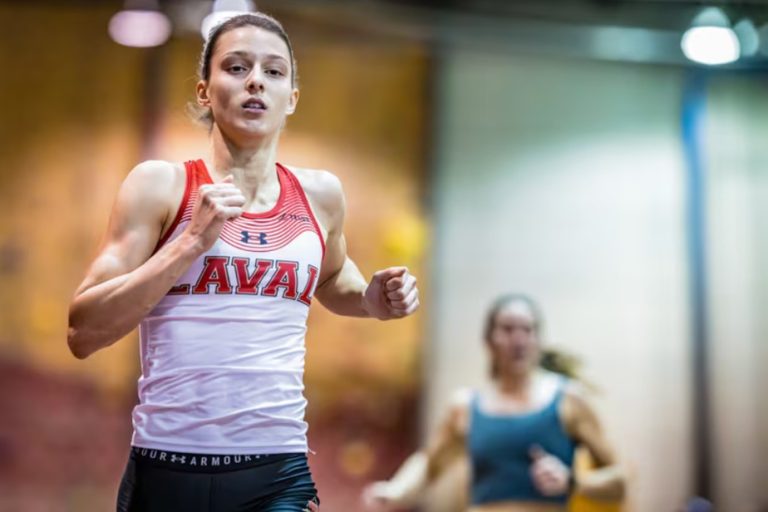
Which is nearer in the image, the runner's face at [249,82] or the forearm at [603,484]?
the runner's face at [249,82]

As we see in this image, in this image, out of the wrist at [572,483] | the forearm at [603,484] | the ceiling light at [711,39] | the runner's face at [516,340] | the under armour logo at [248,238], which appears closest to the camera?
the under armour logo at [248,238]

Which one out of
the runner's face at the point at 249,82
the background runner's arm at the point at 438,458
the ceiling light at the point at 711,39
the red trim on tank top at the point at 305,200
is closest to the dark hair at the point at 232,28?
the runner's face at the point at 249,82

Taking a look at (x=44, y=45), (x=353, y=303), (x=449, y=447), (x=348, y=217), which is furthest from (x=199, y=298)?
(x=44, y=45)

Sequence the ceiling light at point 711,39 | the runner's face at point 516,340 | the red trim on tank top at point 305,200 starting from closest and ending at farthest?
1. the red trim on tank top at point 305,200
2. the runner's face at point 516,340
3. the ceiling light at point 711,39

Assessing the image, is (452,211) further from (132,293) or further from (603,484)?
(132,293)

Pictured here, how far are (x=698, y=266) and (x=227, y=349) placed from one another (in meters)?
4.11

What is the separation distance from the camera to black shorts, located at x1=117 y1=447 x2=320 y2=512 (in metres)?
1.66

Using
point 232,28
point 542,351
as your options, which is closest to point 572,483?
point 542,351

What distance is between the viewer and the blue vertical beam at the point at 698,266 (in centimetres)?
524

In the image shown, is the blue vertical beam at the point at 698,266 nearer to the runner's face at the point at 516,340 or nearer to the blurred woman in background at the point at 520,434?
the blurred woman in background at the point at 520,434

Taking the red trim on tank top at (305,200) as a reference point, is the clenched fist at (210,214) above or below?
below

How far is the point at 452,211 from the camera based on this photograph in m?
5.25

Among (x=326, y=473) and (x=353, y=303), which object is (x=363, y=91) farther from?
(x=353, y=303)

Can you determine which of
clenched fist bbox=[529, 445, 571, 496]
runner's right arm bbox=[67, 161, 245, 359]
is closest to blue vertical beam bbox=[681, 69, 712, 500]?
clenched fist bbox=[529, 445, 571, 496]
